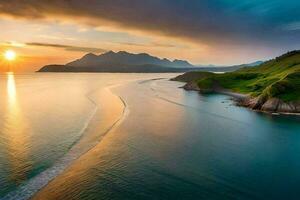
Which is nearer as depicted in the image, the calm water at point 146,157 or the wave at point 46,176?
the wave at point 46,176

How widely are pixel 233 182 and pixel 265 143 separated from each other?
65.3 ft

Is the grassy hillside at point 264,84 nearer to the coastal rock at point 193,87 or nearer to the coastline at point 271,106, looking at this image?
the coastal rock at point 193,87

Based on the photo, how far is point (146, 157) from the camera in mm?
39562

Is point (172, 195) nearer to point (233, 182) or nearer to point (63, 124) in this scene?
point (233, 182)

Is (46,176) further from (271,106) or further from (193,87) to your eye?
(193,87)

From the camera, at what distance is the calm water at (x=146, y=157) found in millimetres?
29500

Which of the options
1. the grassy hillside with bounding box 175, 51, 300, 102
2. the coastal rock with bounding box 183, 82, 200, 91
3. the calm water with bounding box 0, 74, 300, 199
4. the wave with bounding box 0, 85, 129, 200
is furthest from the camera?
the coastal rock with bounding box 183, 82, 200, 91

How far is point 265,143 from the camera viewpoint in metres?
49.1

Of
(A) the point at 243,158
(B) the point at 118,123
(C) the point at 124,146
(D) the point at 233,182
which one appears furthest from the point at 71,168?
(B) the point at 118,123

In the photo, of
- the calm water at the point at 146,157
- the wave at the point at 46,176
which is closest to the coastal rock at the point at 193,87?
the calm water at the point at 146,157

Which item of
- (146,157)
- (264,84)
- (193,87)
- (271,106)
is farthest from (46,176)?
(193,87)

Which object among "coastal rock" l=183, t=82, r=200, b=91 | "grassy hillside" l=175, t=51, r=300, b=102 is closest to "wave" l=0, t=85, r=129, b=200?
"grassy hillside" l=175, t=51, r=300, b=102

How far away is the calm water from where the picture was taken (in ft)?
96.8

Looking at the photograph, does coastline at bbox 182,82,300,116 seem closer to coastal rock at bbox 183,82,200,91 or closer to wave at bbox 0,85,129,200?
wave at bbox 0,85,129,200
